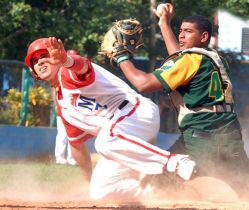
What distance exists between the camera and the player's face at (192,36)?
7230 mm

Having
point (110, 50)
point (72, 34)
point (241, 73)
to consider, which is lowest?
point (241, 73)

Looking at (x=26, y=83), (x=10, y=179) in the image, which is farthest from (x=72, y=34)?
(x=10, y=179)

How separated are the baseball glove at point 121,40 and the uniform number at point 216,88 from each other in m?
0.77

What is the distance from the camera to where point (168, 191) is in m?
7.52

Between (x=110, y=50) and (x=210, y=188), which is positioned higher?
(x=110, y=50)

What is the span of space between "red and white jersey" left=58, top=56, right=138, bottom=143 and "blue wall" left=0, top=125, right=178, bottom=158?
22.7ft

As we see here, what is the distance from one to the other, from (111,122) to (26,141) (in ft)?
24.8

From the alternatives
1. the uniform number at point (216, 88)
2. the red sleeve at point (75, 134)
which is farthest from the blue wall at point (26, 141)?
the uniform number at point (216, 88)

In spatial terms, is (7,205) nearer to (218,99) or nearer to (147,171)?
(147,171)

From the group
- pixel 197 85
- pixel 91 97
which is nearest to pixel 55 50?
pixel 91 97

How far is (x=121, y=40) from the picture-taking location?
6.84 meters

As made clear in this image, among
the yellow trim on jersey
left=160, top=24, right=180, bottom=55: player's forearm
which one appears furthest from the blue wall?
the yellow trim on jersey

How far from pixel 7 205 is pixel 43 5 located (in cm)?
1260

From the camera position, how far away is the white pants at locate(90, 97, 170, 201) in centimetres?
703
